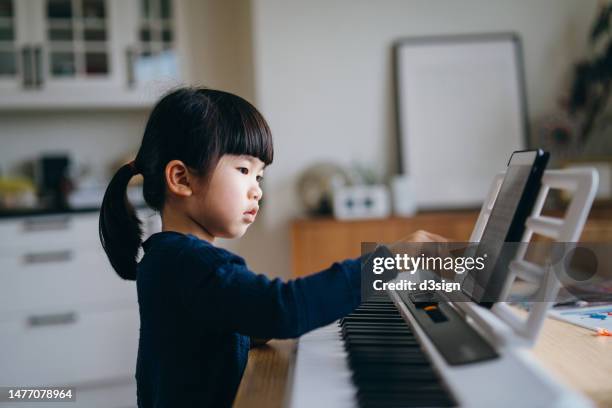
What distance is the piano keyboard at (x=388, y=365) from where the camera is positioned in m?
0.63

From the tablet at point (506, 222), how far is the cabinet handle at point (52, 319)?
97.7 inches

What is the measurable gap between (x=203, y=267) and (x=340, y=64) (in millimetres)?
2521

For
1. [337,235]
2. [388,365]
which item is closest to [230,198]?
[388,365]

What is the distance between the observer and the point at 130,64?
3193mm

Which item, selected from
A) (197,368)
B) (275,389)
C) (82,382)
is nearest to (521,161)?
(275,389)

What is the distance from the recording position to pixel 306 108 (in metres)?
3.18

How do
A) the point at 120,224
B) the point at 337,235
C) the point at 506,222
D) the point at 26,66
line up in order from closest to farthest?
the point at 506,222, the point at 120,224, the point at 337,235, the point at 26,66

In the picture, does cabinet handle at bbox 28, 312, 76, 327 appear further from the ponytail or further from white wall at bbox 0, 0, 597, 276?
the ponytail

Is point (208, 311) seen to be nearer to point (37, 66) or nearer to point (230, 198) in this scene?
point (230, 198)

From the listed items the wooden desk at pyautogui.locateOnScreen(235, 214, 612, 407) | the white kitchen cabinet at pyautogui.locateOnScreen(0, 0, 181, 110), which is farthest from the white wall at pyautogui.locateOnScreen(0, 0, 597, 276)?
the wooden desk at pyautogui.locateOnScreen(235, 214, 612, 407)

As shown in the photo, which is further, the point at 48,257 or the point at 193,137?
the point at 48,257

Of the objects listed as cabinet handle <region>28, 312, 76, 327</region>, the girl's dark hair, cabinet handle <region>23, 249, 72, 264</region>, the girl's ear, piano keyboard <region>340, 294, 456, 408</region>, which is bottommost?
cabinet handle <region>28, 312, 76, 327</region>

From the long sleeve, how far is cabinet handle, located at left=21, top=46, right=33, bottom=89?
2.77 m

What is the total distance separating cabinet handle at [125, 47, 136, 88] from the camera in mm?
3188
